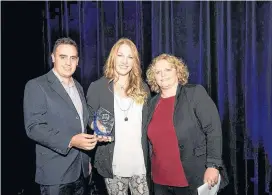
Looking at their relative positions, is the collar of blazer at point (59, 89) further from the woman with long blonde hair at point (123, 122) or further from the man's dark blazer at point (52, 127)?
the woman with long blonde hair at point (123, 122)

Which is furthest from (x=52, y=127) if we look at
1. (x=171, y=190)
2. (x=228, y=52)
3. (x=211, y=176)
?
(x=228, y=52)

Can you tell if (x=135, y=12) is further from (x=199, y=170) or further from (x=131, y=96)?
(x=199, y=170)

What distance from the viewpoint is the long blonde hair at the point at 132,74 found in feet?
6.25

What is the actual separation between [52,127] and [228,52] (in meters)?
1.73

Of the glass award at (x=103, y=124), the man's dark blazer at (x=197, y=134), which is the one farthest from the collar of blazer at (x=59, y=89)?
the man's dark blazer at (x=197, y=134)

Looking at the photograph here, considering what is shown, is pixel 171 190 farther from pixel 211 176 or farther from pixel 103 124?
pixel 103 124

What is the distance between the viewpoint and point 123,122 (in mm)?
1799

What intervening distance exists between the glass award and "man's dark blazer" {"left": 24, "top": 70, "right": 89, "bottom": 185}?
0.43 feet

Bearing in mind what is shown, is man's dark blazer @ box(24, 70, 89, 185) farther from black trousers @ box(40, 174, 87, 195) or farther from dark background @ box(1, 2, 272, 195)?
dark background @ box(1, 2, 272, 195)

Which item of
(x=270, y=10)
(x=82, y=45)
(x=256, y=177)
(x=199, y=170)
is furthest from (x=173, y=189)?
(x=270, y=10)

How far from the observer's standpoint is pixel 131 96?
1892 mm

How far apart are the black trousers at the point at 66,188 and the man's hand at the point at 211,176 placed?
0.77 metres

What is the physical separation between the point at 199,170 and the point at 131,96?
2.11ft

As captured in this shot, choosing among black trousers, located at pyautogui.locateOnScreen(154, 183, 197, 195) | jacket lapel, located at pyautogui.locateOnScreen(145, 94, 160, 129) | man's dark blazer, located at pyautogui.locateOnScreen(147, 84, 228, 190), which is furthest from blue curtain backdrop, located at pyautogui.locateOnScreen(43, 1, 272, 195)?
black trousers, located at pyautogui.locateOnScreen(154, 183, 197, 195)
